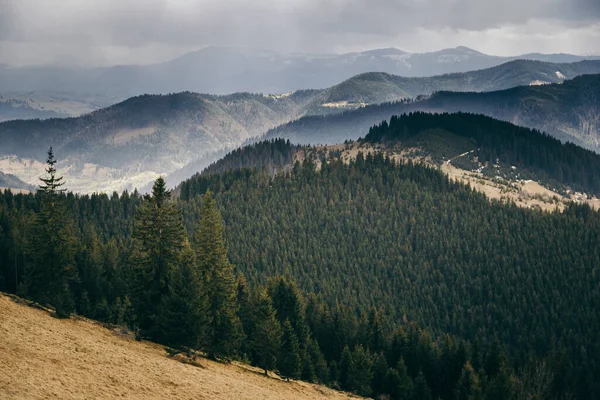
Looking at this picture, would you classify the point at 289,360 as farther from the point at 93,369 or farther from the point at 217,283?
the point at 93,369

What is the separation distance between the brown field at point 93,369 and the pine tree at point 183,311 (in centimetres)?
261

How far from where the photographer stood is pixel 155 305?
7969cm

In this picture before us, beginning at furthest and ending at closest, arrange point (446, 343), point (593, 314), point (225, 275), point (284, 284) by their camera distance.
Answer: point (593, 314), point (446, 343), point (284, 284), point (225, 275)

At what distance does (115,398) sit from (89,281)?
7171 cm

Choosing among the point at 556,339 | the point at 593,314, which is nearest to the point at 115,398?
the point at 556,339

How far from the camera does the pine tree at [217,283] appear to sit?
82.1 metres

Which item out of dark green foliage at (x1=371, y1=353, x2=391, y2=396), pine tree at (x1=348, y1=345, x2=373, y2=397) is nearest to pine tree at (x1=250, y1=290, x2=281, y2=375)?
pine tree at (x1=348, y1=345, x2=373, y2=397)

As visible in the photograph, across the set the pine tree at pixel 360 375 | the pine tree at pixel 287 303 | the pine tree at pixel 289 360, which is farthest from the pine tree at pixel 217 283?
the pine tree at pixel 360 375

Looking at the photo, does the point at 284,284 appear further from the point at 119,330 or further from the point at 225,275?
the point at 119,330

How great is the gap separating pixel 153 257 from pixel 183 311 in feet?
29.1

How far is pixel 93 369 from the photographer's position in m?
54.0

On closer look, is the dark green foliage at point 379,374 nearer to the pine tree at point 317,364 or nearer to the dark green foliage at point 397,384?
the dark green foliage at point 397,384

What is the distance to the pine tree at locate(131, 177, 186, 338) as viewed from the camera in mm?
79188

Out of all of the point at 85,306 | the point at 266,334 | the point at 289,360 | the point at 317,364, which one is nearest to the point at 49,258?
the point at 85,306
